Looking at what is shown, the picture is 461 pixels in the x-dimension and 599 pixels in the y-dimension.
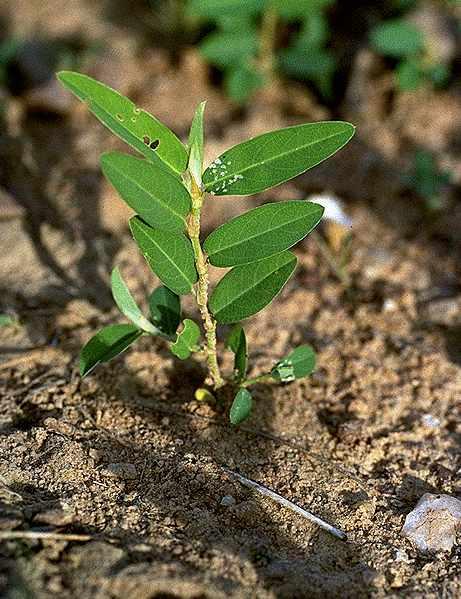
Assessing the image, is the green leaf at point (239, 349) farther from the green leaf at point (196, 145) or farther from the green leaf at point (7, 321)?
the green leaf at point (7, 321)

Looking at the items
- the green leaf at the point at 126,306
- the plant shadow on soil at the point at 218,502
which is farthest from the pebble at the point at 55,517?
the green leaf at the point at 126,306

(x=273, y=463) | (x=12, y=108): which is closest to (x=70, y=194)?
(x=12, y=108)

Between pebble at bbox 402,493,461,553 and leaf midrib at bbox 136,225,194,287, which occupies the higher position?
leaf midrib at bbox 136,225,194,287

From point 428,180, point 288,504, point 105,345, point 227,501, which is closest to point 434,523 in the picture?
point 288,504

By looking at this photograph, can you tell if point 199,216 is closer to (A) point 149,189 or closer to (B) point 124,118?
(A) point 149,189

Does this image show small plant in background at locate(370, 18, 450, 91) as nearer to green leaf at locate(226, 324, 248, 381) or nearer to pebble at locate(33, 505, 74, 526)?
green leaf at locate(226, 324, 248, 381)

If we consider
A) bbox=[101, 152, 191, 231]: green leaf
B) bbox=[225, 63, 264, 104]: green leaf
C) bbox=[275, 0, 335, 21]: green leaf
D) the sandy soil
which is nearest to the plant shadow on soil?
the sandy soil
